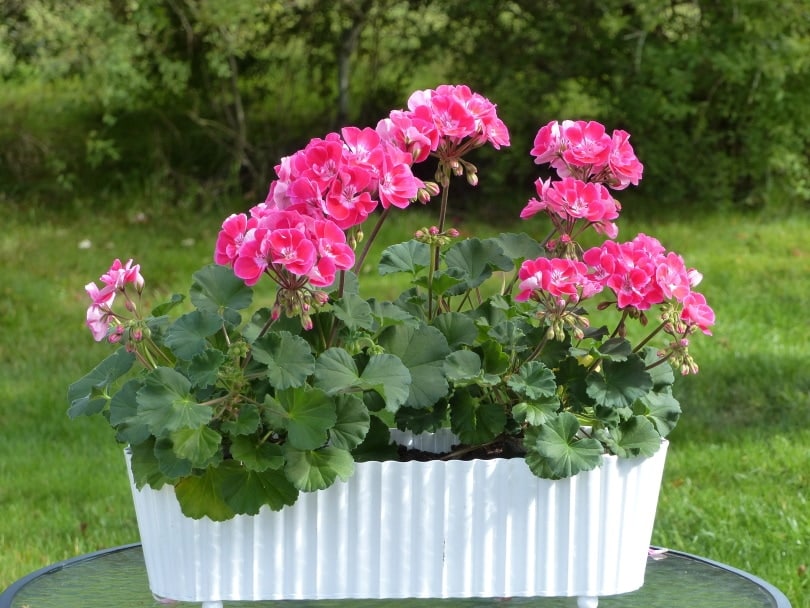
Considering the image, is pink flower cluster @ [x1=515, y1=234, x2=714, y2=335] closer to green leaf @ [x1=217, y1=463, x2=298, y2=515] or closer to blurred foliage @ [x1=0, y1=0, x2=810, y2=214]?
green leaf @ [x1=217, y1=463, x2=298, y2=515]

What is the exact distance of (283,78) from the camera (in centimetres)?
855

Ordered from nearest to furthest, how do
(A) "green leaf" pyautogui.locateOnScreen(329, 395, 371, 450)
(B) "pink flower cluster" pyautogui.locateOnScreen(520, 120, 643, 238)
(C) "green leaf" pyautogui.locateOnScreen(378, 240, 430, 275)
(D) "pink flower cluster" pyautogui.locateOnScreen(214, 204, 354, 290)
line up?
(D) "pink flower cluster" pyautogui.locateOnScreen(214, 204, 354, 290) → (A) "green leaf" pyautogui.locateOnScreen(329, 395, 371, 450) → (B) "pink flower cluster" pyautogui.locateOnScreen(520, 120, 643, 238) → (C) "green leaf" pyautogui.locateOnScreen(378, 240, 430, 275)

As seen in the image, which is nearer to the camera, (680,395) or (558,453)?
(558,453)

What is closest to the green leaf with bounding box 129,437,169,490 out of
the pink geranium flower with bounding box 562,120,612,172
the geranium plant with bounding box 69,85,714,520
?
the geranium plant with bounding box 69,85,714,520

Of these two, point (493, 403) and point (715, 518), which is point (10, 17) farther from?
point (493, 403)

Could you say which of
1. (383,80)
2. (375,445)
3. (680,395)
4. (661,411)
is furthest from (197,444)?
(383,80)

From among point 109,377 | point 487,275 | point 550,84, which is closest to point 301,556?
point 109,377

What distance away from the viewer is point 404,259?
1771 mm

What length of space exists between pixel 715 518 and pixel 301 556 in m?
2.15

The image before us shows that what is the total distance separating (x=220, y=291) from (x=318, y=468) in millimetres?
317

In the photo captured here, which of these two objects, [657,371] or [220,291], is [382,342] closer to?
[220,291]

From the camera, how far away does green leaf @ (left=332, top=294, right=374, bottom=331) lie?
1.47 m

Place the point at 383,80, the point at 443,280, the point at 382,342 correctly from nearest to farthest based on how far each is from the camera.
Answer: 1. the point at 382,342
2. the point at 443,280
3. the point at 383,80

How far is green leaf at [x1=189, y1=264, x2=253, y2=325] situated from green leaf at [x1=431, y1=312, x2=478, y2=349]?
25 cm
